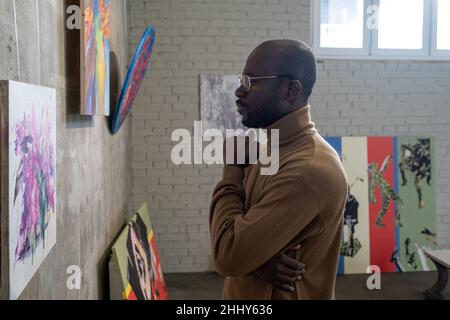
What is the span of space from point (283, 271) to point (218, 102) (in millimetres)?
3497

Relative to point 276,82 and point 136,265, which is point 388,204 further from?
point 276,82

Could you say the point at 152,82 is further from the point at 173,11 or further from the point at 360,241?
the point at 360,241

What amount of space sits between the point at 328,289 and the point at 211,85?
3.49 m

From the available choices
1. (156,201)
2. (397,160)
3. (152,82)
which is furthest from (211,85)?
(397,160)

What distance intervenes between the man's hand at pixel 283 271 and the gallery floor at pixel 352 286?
2902 millimetres

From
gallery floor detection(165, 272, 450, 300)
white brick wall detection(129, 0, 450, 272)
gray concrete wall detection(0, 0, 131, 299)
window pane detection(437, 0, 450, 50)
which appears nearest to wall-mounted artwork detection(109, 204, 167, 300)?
gray concrete wall detection(0, 0, 131, 299)

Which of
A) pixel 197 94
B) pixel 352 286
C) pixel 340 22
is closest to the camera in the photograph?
pixel 352 286

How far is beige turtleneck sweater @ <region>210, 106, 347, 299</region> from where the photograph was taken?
117 centimetres

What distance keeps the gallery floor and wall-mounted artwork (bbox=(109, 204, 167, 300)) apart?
442 millimetres

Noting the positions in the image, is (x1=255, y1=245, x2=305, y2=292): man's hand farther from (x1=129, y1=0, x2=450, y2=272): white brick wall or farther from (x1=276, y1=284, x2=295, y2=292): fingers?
(x1=129, y1=0, x2=450, y2=272): white brick wall

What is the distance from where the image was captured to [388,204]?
4625mm

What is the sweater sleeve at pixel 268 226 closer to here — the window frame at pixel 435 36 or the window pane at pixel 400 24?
the window pane at pixel 400 24

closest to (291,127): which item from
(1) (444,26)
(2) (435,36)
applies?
(2) (435,36)

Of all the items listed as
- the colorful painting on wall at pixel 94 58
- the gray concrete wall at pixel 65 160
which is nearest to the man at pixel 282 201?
the gray concrete wall at pixel 65 160
